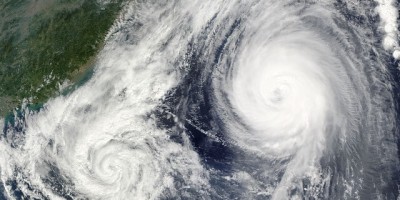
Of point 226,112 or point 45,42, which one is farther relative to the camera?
point 45,42

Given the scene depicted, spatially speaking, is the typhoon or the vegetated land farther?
the vegetated land

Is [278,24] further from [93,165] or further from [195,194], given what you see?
[93,165]

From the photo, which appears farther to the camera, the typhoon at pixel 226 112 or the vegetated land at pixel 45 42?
the vegetated land at pixel 45 42

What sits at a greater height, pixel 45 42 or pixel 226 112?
pixel 45 42
